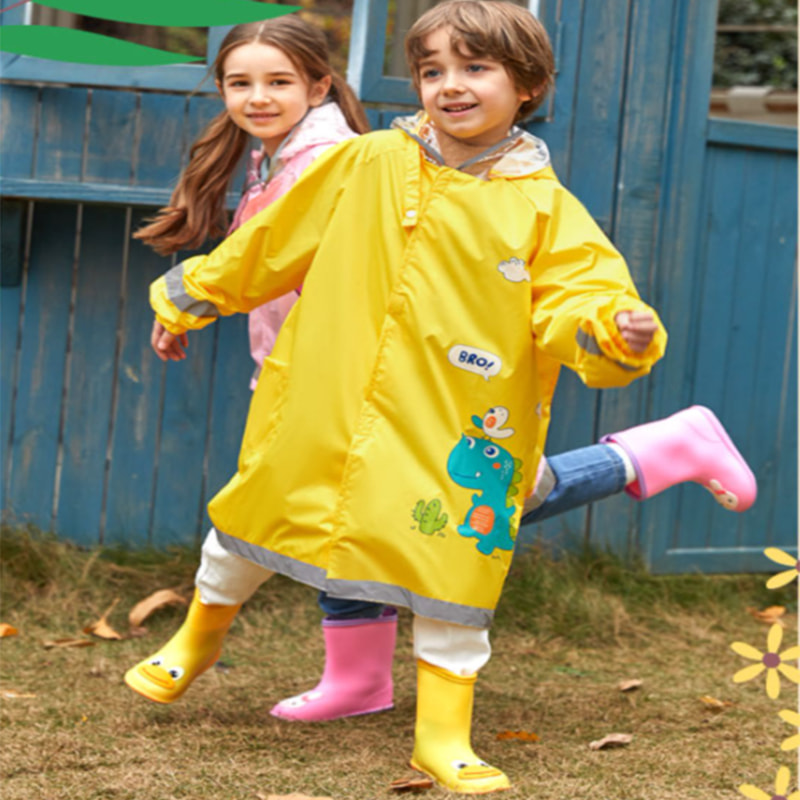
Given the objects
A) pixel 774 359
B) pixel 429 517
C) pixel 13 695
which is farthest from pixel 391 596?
pixel 774 359

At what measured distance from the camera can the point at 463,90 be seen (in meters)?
2.39

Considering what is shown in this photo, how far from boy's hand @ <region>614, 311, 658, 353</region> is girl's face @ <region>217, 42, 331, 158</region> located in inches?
45.7

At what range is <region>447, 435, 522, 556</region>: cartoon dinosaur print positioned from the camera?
7.82ft

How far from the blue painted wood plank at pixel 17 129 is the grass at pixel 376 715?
1.05 meters

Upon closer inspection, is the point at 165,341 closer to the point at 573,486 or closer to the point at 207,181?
the point at 207,181

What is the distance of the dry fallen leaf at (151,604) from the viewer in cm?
349

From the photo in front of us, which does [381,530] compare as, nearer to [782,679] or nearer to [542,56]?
[542,56]

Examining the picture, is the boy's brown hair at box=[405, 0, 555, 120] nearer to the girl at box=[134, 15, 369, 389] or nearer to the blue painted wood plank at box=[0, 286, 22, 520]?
the girl at box=[134, 15, 369, 389]

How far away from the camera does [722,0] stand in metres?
9.50

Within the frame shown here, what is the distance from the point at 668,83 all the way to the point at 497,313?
182 cm

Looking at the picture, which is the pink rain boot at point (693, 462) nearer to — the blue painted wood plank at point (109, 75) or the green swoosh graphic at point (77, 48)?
the green swoosh graphic at point (77, 48)

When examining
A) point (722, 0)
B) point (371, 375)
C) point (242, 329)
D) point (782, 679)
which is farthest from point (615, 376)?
point (722, 0)

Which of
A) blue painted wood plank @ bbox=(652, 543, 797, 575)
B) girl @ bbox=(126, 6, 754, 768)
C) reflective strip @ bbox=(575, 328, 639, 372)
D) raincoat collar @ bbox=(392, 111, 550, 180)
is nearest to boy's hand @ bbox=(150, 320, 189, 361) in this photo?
girl @ bbox=(126, 6, 754, 768)

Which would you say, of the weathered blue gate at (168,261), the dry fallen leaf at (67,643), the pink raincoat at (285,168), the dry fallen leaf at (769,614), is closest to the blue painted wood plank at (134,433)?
the weathered blue gate at (168,261)
